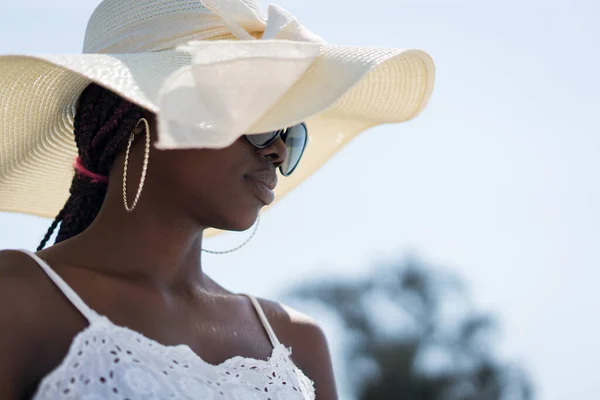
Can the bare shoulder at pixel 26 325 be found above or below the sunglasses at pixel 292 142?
below

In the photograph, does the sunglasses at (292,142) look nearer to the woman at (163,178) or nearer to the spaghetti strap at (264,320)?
the woman at (163,178)

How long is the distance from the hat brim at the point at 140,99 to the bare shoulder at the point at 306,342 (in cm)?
51

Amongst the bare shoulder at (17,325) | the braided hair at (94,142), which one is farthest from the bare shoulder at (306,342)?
the bare shoulder at (17,325)

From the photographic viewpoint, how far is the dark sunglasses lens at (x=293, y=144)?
2864mm

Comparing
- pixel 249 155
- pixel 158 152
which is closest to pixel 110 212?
pixel 158 152

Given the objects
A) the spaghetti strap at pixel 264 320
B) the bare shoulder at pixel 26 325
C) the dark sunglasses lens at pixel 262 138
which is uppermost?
the dark sunglasses lens at pixel 262 138

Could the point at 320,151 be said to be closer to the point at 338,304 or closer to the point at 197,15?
the point at 197,15

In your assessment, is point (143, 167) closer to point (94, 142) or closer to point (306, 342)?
point (94, 142)

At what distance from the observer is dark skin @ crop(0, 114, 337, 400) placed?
96.0 inches

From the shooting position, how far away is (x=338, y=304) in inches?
646

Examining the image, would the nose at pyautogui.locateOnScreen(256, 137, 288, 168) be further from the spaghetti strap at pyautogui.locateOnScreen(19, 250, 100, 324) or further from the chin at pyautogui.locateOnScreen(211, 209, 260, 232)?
the spaghetti strap at pyautogui.locateOnScreen(19, 250, 100, 324)

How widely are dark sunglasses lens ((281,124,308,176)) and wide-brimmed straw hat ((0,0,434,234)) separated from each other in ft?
0.96

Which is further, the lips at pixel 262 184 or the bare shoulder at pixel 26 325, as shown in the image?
the lips at pixel 262 184

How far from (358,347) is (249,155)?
1385 centimetres
